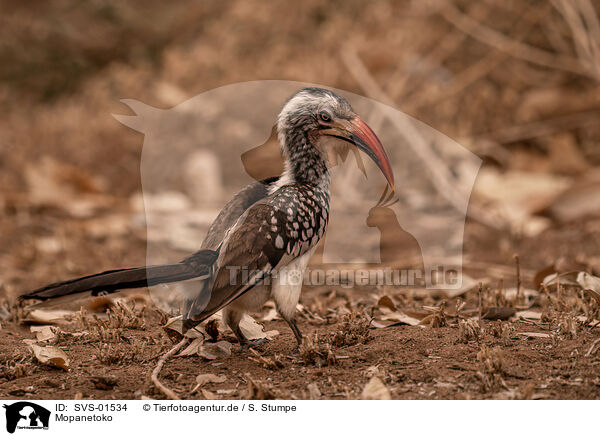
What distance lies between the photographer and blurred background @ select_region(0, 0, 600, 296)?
6.30 metres

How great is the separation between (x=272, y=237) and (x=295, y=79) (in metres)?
4.46

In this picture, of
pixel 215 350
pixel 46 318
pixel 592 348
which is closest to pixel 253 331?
pixel 215 350

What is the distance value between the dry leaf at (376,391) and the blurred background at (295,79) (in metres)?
3.30

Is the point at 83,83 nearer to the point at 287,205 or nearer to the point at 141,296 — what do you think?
the point at 141,296

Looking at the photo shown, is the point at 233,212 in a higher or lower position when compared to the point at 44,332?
higher

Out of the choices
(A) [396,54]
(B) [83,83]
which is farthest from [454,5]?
(B) [83,83]

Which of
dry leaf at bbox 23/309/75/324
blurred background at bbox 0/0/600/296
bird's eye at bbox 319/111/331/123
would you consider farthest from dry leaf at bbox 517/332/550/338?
blurred background at bbox 0/0/600/296

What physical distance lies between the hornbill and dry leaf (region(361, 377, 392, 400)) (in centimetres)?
63

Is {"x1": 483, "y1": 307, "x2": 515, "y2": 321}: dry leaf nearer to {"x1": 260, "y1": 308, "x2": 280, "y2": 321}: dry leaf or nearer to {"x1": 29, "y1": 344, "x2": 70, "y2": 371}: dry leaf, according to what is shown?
{"x1": 260, "y1": 308, "x2": 280, "y2": 321}: dry leaf

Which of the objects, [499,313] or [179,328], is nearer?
[179,328]

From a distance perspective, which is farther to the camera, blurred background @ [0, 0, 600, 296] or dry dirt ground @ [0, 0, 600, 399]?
blurred background @ [0, 0, 600, 296]

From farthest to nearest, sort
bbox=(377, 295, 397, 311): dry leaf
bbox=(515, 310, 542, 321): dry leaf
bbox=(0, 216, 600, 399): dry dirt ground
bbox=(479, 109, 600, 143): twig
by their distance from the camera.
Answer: bbox=(479, 109, 600, 143): twig < bbox=(377, 295, 397, 311): dry leaf < bbox=(515, 310, 542, 321): dry leaf < bbox=(0, 216, 600, 399): dry dirt ground

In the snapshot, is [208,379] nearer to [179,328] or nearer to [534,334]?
[179,328]

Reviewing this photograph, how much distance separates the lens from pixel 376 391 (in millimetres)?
2555
